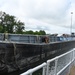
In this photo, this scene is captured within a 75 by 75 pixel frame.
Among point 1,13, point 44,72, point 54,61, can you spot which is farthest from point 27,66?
point 1,13

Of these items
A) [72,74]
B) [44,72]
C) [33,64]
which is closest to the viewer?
[44,72]

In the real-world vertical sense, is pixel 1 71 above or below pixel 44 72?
below

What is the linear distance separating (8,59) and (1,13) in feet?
264

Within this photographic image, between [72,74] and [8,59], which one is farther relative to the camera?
[8,59]

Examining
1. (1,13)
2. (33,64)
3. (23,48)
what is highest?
(1,13)

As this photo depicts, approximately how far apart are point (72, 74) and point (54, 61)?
12.5 feet

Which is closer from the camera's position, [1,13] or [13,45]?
[13,45]

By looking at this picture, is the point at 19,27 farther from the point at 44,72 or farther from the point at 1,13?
the point at 44,72

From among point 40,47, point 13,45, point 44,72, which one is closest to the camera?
point 44,72

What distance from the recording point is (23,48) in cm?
1747

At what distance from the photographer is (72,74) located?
1193 centimetres

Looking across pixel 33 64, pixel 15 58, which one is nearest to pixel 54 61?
pixel 15 58

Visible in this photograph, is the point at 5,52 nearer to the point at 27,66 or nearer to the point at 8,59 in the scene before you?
the point at 8,59

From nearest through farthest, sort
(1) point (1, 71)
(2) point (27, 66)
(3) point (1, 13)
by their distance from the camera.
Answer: (1) point (1, 71) < (2) point (27, 66) < (3) point (1, 13)
